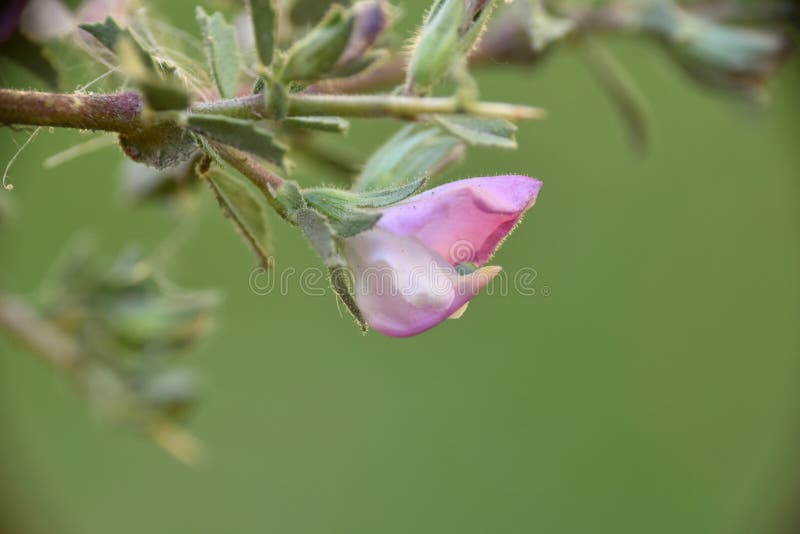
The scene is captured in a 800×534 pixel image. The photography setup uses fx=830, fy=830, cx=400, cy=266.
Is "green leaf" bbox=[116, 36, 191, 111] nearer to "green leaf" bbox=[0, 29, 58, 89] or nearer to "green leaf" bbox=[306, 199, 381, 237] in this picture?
"green leaf" bbox=[306, 199, 381, 237]

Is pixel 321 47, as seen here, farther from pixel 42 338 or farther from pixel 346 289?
pixel 42 338

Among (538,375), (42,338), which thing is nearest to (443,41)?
(42,338)

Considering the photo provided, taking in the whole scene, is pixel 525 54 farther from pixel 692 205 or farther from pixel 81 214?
pixel 692 205

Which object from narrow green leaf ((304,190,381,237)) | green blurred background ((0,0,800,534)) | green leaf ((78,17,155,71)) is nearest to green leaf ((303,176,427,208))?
narrow green leaf ((304,190,381,237))

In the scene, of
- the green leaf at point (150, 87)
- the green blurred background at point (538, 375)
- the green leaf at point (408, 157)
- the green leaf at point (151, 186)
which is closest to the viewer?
the green leaf at point (150, 87)

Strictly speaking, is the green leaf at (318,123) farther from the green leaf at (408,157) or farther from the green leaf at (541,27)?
the green leaf at (541,27)

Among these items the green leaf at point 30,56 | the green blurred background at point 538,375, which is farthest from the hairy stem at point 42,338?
the green blurred background at point 538,375
